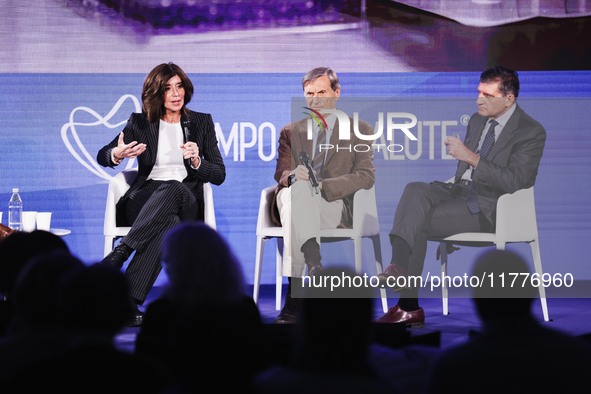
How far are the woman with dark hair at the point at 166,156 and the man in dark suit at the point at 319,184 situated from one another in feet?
1.77

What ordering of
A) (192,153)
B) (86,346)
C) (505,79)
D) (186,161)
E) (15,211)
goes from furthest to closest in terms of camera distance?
1. (15,211)
2. (186,161)
3. (192,153)
4. (505,79)
5. (86,346)

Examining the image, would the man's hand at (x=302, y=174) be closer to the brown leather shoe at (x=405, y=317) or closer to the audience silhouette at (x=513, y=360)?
the brown leather shoe at (x=405, y=317)

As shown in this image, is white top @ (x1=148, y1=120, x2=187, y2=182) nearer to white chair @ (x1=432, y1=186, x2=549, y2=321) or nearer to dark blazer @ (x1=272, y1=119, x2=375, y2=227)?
dark blazer @ (x1=272, y1=119, x2=375, y2=227)

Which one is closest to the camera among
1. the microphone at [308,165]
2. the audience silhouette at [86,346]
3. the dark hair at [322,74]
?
the audience silhouette at [86,346]

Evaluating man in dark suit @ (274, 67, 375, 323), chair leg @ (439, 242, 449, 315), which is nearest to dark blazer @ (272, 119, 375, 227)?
man in dark suit @ (274, 67, 375, 323)

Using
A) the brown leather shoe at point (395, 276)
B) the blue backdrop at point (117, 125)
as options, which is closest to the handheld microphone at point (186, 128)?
the blue backdrop at point (117, 125)

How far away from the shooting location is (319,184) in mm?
5242

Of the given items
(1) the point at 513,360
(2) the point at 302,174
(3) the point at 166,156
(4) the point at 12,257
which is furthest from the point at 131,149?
(1) the point at 513,360

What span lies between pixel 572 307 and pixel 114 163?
2.85 m

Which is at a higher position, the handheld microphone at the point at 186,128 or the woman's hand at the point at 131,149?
the handheld microphone at the point at 186,128

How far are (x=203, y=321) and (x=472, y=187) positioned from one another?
3499 millimetres

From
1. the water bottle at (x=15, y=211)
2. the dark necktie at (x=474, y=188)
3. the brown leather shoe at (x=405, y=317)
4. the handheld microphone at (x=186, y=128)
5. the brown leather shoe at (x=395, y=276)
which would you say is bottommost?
the brown leather shoe at (x=405, y=317)

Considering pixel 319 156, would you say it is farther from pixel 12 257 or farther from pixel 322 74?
pixel 12 257

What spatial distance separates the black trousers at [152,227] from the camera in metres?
5.17
